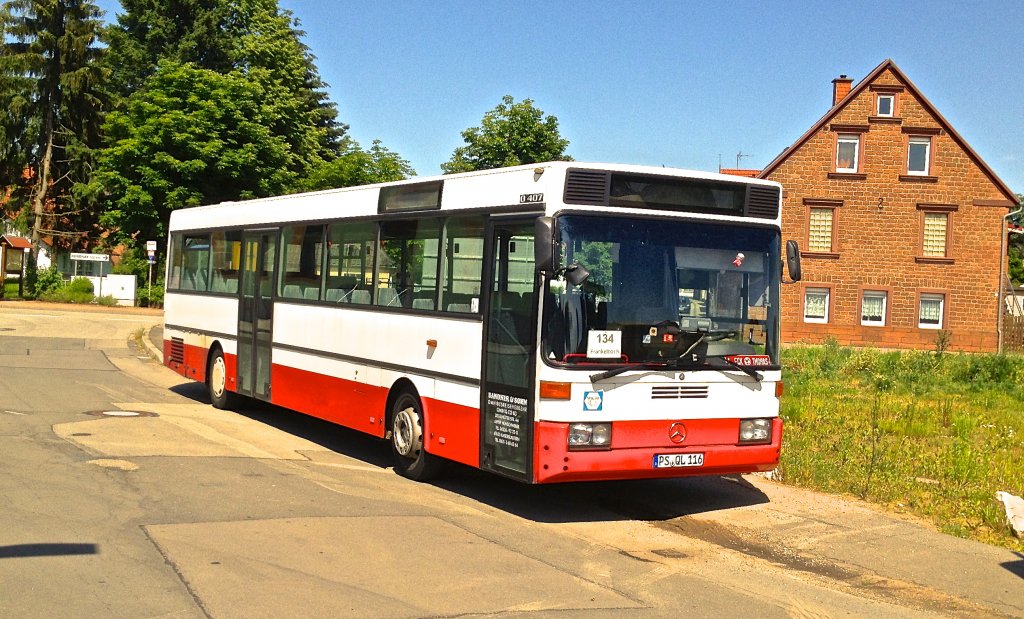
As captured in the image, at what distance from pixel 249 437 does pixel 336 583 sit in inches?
278

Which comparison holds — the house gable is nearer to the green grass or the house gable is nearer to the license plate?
the green grass

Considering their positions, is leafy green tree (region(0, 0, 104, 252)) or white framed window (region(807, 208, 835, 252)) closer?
white framed window (region(807, 208, 835, 252))

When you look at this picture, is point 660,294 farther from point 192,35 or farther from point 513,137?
point 192,35

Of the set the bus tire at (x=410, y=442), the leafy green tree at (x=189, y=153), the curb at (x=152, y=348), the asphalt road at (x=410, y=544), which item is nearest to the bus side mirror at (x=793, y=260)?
the asphalt road at (x=410, y=544)

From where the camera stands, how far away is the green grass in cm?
1041

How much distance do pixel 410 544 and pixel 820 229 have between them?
1656 inches

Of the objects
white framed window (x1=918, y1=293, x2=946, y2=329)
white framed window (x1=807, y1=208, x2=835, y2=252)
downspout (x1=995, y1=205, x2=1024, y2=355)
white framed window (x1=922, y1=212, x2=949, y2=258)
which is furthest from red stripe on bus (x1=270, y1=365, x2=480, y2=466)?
downspout (x1=995, y1=205, x2=1024, y2=355)

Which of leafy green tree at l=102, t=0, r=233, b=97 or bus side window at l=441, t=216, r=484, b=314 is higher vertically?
leafy green tree at l=102, t=0, r=233, b=97

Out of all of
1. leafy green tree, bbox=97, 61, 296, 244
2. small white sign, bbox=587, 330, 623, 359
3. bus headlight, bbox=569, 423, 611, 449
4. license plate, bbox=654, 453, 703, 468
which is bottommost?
license plate, bbox=654, 453, 703, 468

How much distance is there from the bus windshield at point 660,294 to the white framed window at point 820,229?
39.0 metres

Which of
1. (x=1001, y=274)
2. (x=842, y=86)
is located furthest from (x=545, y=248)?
(x=842, y=86)

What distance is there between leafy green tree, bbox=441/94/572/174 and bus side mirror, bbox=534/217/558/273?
38113 millimetres

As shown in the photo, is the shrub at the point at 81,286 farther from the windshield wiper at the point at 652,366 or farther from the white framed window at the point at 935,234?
the windshield wiper at the point at 652,366

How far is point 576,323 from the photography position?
29.4 feet
